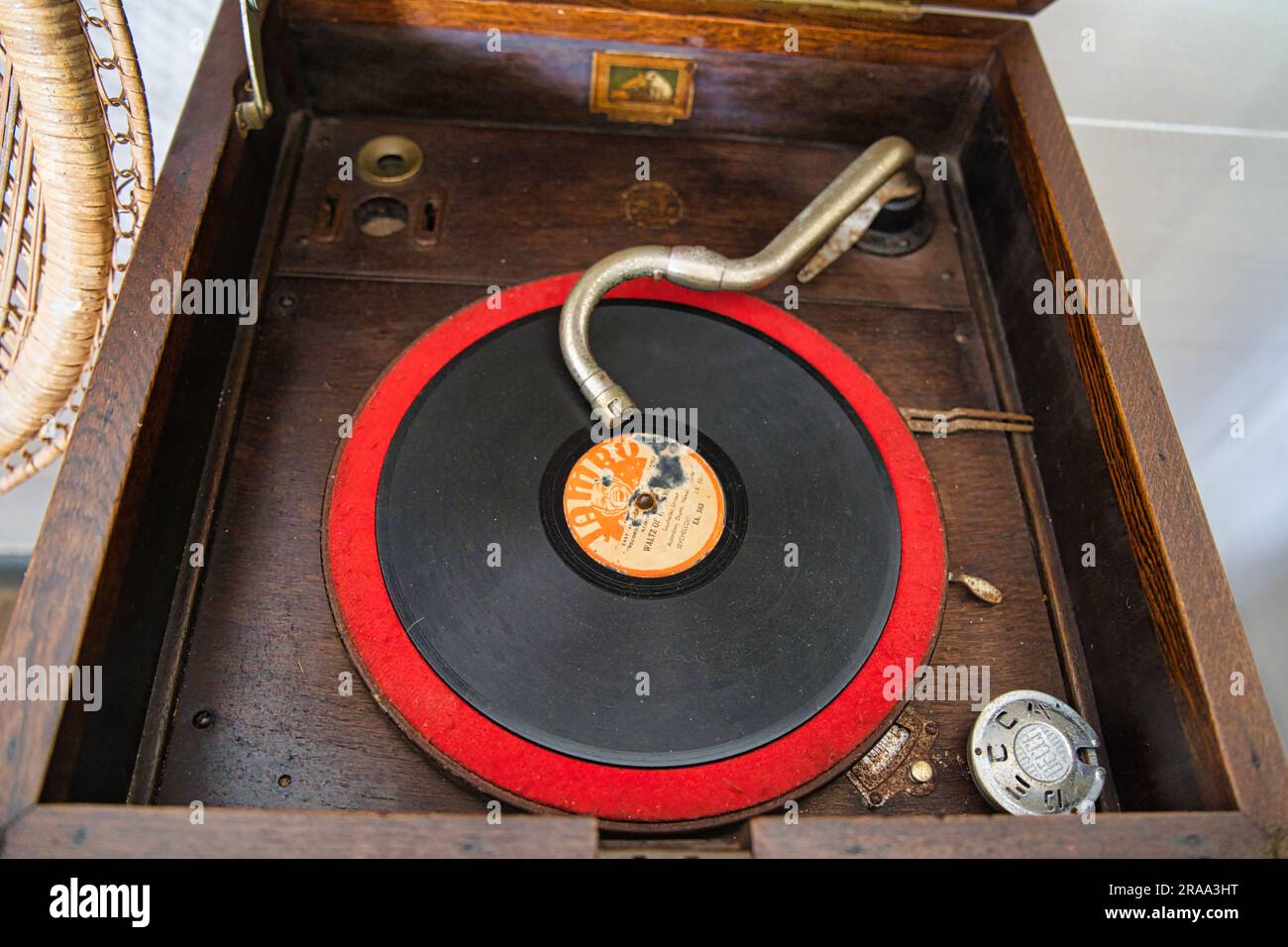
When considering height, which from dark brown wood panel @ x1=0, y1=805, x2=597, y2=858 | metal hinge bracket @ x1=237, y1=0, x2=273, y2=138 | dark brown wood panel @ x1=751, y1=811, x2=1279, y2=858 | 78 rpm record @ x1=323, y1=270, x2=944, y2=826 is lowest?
dark brown wood panel @ x1=751, y1=811, x2=1279, y2=858

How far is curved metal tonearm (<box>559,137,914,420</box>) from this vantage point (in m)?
1.20

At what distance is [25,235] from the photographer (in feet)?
4.54

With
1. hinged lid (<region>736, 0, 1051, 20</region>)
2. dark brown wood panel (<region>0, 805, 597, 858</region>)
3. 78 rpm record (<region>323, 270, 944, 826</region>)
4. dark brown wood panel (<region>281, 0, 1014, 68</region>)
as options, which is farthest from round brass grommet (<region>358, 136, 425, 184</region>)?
dark brown wood panel (<region>0, 805, 597, 858</region>)

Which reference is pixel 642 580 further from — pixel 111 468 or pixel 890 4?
pixel 890 4

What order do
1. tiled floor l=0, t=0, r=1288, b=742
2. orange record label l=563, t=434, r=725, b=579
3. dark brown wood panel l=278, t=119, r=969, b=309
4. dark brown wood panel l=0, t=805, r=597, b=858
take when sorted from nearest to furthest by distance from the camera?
dark brown wood panel l=0, t=805, r=597, b=858, orange record label l=563, t=434, r=725, b=579, dark brown wood panel l=278, t=119, r=969, b=309, tiled floor l=0, t=0, r=1288, b=742

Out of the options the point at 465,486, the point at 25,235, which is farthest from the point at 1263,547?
the point at 25,235

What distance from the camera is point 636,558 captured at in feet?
3.76

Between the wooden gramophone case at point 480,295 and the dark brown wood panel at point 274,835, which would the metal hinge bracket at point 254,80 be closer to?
the wooden gramophone case at point 480,295

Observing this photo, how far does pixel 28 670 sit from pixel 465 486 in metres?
0.47

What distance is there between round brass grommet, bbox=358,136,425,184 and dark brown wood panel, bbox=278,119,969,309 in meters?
0.02

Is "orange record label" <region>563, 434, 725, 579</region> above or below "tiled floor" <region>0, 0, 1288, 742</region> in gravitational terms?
below

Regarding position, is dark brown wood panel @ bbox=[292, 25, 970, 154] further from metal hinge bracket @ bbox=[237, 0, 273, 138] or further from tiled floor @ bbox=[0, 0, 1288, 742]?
tiled floor @ bbox=[0, 0, 1288, 742]

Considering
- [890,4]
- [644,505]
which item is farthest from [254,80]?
[890,4]

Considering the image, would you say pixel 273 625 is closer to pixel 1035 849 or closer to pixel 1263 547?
pixel 1035 849
